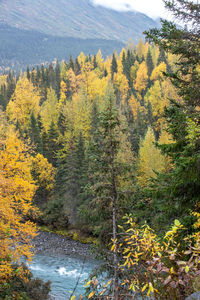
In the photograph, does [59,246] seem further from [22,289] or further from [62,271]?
[22,289]

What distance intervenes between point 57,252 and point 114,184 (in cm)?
1756

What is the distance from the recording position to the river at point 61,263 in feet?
61.1

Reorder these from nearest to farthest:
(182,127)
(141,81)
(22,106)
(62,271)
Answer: (182,127), (62,271), (22,106), (141,81)

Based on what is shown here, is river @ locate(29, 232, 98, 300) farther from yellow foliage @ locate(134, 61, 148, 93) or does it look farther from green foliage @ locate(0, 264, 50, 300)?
yellow foliage @ locate(134, 61, 148, 93)

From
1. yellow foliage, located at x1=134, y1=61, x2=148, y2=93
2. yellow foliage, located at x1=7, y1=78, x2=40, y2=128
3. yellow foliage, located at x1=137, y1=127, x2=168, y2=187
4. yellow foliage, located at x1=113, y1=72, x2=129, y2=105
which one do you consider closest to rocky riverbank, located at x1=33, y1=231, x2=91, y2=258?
yellow foliage, located at x1=137, y1=127, x2=168, y2=187

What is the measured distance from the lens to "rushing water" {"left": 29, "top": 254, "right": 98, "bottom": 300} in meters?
18.0

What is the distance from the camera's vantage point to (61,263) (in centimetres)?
2295

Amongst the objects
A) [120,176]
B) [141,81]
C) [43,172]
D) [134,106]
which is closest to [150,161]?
[120,176]

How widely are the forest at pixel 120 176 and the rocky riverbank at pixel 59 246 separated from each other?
6.34 feet

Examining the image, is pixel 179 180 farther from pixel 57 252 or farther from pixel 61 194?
pixel 61 194

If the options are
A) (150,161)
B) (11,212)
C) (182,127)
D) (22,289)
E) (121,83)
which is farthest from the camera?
(121,83)

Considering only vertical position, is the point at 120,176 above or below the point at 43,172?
above

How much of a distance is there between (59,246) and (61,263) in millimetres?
3824

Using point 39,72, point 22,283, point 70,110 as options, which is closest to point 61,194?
point 70,110
